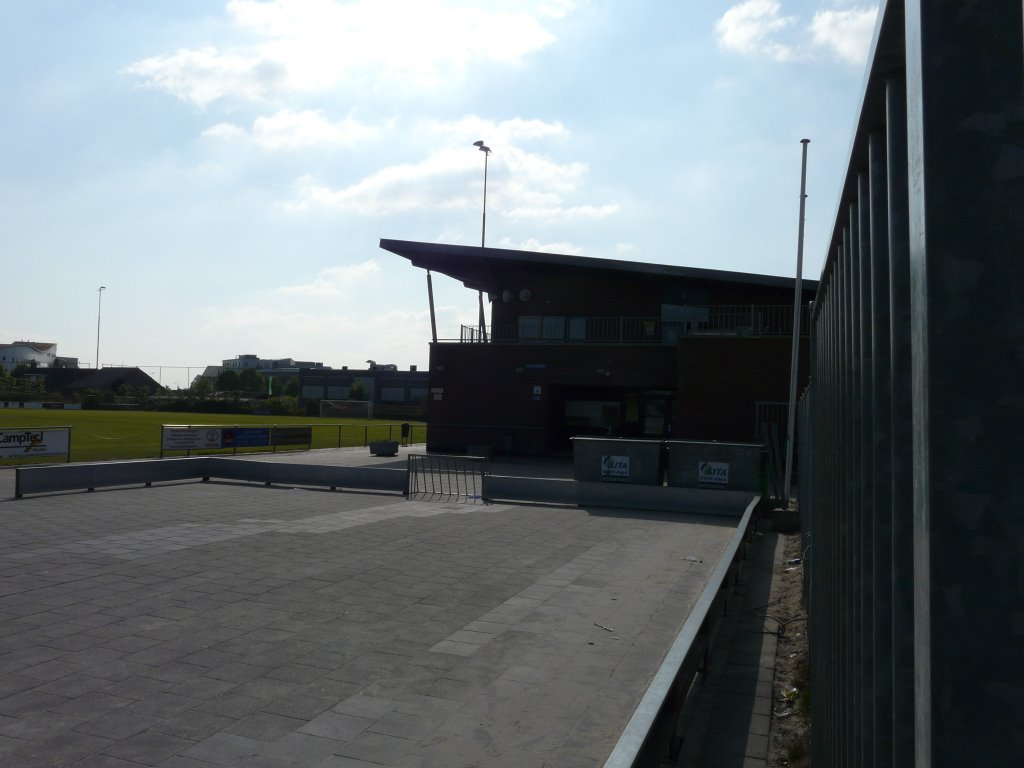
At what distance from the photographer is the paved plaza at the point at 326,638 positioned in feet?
19.9

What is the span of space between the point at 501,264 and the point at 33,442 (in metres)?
20.9

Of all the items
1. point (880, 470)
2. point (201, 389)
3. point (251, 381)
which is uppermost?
point (251, 381)

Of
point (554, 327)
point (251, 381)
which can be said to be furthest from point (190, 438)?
point (251, 381)

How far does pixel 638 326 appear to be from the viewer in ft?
123

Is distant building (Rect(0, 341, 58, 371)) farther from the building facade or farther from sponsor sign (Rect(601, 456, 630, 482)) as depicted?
sponsor sign (Rect(601, 456, 630, 482))

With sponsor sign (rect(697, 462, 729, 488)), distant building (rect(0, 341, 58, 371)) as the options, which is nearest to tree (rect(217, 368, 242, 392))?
distant building (rect(0, 341, 58, 371))

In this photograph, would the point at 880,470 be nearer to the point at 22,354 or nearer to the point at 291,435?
the point at 291,435

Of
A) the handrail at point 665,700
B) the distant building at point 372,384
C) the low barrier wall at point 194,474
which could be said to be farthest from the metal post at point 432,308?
the distant building at point 372,384

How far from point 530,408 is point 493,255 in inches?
281

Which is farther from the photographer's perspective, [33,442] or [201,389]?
[201,389]

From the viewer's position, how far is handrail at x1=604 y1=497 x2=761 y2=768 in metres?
4.51

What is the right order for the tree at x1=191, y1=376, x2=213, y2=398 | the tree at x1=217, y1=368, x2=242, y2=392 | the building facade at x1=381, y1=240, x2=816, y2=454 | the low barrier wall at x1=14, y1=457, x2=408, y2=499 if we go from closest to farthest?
1. the low barrier wall at x1=14, y1=457, x2=408, y2=499
2. the building facade at x1=381, y1=240, x2=816, y2=454
3. the tree at x1=191, y1=376, x2=213, y2=398
4. the tree at x1=217, y1=368, x2=242, y2=392

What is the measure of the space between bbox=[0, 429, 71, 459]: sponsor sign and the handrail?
23.4 m

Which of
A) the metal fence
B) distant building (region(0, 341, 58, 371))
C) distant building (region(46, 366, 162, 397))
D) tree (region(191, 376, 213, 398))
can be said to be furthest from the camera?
distant building (region(0, 341, 58, 371))
